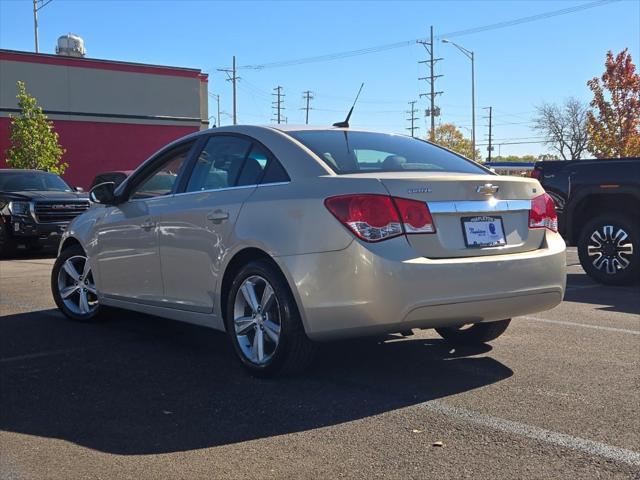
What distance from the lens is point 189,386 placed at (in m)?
4.55

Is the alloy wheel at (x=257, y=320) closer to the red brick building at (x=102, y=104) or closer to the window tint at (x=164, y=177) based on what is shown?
the window tint at (x=164, y=177)

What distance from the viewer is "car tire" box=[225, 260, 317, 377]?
4.39m

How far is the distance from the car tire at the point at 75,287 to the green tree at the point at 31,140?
2156 cm

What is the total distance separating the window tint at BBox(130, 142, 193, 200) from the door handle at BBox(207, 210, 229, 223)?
0.80 meters

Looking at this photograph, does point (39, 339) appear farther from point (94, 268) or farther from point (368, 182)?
point (368, 182)

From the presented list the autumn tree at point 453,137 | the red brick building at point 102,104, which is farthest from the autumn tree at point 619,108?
the autumn tree at point 453,137

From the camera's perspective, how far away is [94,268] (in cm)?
641

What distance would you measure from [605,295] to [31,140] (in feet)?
78.9

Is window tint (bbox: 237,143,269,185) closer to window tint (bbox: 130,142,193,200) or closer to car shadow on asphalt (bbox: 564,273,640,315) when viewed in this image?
window tint (bbox: 130,142,193,200)

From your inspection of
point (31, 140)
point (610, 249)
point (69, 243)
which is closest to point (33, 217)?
point (69, 243)

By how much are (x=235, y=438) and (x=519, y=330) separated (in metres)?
3.31

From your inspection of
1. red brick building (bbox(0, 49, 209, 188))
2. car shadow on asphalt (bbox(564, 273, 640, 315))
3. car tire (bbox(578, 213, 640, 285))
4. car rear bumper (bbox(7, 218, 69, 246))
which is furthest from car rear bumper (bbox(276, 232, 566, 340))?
red brick building (bbox(0, 49, 209, 188))

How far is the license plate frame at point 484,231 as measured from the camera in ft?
14.2

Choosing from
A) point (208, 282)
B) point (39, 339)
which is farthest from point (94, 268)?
point (208, 282)
